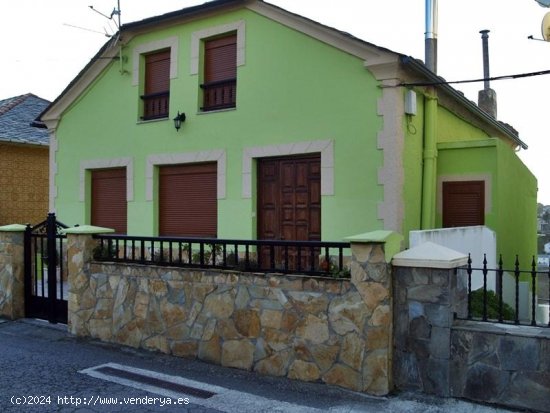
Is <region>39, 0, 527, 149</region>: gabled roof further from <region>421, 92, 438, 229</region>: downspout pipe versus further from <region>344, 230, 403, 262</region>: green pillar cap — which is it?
<region>344, 230, 403, 262</region>: green pillar cap

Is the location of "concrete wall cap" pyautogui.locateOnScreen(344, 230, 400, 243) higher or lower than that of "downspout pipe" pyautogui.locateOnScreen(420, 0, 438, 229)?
lower

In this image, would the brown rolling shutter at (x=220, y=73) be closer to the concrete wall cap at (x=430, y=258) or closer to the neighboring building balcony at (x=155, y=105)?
the neighboring building balcony at (x=155, y=105)

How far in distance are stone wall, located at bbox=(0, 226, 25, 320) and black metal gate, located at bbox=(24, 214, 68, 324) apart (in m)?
0.09

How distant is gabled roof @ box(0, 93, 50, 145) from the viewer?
16.2m

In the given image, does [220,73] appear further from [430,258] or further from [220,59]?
[430,258]

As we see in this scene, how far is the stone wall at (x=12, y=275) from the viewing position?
8492 mm

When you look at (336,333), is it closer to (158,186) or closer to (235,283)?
(235,283)

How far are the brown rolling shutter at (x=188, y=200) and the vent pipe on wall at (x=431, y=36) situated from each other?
7008 millimetres

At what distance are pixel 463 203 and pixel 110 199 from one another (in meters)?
7.79

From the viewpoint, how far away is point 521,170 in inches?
461

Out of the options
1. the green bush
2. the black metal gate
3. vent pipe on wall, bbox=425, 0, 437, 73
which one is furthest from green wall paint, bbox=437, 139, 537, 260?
the black metal gate

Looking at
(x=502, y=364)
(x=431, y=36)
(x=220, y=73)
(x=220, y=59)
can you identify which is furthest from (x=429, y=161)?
(x=431, y=36)

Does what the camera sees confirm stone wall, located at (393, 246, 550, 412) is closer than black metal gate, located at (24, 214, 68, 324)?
Yes

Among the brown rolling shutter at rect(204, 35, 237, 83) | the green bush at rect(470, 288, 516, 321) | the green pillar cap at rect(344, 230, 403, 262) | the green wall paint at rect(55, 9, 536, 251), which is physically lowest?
the green bush at rect(470, 288, 516, 321)
